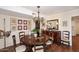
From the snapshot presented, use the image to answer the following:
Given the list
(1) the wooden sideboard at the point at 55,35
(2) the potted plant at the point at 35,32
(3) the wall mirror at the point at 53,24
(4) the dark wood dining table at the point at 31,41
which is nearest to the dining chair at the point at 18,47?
(4) the dark wood dining table at the point at 31,41

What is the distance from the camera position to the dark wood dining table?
162 cm

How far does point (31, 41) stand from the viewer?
1631 millimetres

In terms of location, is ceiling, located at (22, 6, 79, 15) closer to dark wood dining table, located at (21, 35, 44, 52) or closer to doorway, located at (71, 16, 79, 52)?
doorway, located at (71, 16, 79, 52)

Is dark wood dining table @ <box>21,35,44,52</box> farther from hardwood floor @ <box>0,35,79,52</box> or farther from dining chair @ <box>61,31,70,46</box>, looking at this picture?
dining chair @ <box>61,31,70,46</box>

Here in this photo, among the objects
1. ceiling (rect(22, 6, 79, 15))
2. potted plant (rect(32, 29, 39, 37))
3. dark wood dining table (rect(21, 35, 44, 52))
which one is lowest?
dark wood dining table (rect(21, 35, 44, 52))

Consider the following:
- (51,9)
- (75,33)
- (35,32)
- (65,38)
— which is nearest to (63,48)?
(65,38)

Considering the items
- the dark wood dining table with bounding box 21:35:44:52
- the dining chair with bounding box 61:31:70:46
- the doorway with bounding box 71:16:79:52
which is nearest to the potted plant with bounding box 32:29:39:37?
the dark wood dining table with bounding box 21:35:44:52

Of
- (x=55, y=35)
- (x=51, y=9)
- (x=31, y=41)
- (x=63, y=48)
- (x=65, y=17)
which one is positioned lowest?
(x=63, y=48)

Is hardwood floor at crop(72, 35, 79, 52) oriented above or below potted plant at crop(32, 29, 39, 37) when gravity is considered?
below

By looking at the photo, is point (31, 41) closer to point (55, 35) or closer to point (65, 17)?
point (55, 35)
